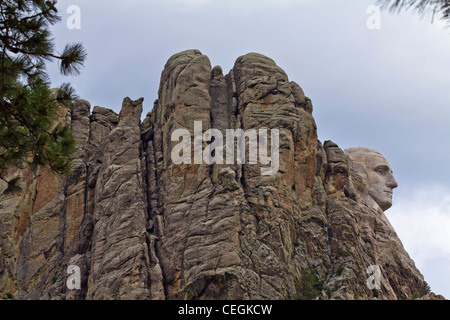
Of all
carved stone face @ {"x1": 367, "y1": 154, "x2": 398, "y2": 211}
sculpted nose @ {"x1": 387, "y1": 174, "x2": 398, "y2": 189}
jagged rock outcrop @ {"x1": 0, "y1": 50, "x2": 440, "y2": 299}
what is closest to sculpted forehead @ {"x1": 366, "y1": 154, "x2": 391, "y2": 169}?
carved stone face @ {"x1": 367, "y1": 154, "x2": 398, "y2": 211}

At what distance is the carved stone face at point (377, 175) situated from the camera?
8044cm

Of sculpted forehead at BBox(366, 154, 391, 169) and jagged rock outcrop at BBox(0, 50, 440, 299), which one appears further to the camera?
sculpted forehead at BBox(366, 154, 391, 169)

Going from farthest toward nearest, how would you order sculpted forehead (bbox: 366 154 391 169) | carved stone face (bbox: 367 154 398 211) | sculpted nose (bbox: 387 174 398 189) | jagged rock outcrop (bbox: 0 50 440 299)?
sculpted nose (bbox: 387 174 398 189), sculpted forehead (bbox: 366 154 391 169), carved stone face (bbox: 367 154 398 211), jagged rock outcrop (bbox: 0 50 440 299)

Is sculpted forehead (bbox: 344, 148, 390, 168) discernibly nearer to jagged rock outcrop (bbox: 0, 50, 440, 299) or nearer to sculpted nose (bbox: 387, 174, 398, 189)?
sculpted nose (bbox: 387, 174, 398, 189)

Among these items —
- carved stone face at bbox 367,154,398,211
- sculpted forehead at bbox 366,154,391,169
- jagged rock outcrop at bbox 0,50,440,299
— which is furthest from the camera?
sculpted forehead at bbox 366,154,391,169

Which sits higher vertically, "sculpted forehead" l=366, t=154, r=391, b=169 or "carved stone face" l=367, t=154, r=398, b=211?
"sculpted forehead" l=366, t=154, r=391, b=169

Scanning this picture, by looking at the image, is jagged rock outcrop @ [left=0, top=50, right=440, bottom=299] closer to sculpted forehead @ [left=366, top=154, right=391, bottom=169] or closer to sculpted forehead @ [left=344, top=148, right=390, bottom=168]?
sculpted forehead @ [left=344, top=148, right=390, bottom=168]

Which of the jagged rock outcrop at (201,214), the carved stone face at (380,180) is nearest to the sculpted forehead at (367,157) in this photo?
the carved stone face at (380,180)

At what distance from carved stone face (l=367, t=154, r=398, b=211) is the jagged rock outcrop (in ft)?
9.65

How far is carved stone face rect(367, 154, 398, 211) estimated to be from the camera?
3167 inches

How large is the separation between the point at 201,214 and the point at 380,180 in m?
25.8

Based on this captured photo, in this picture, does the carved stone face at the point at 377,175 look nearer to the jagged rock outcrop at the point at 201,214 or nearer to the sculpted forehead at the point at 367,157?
the sculpted forehead at the point at 367,157

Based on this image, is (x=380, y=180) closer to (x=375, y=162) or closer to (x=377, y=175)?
(x=377, y=175)

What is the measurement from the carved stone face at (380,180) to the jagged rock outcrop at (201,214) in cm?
294
